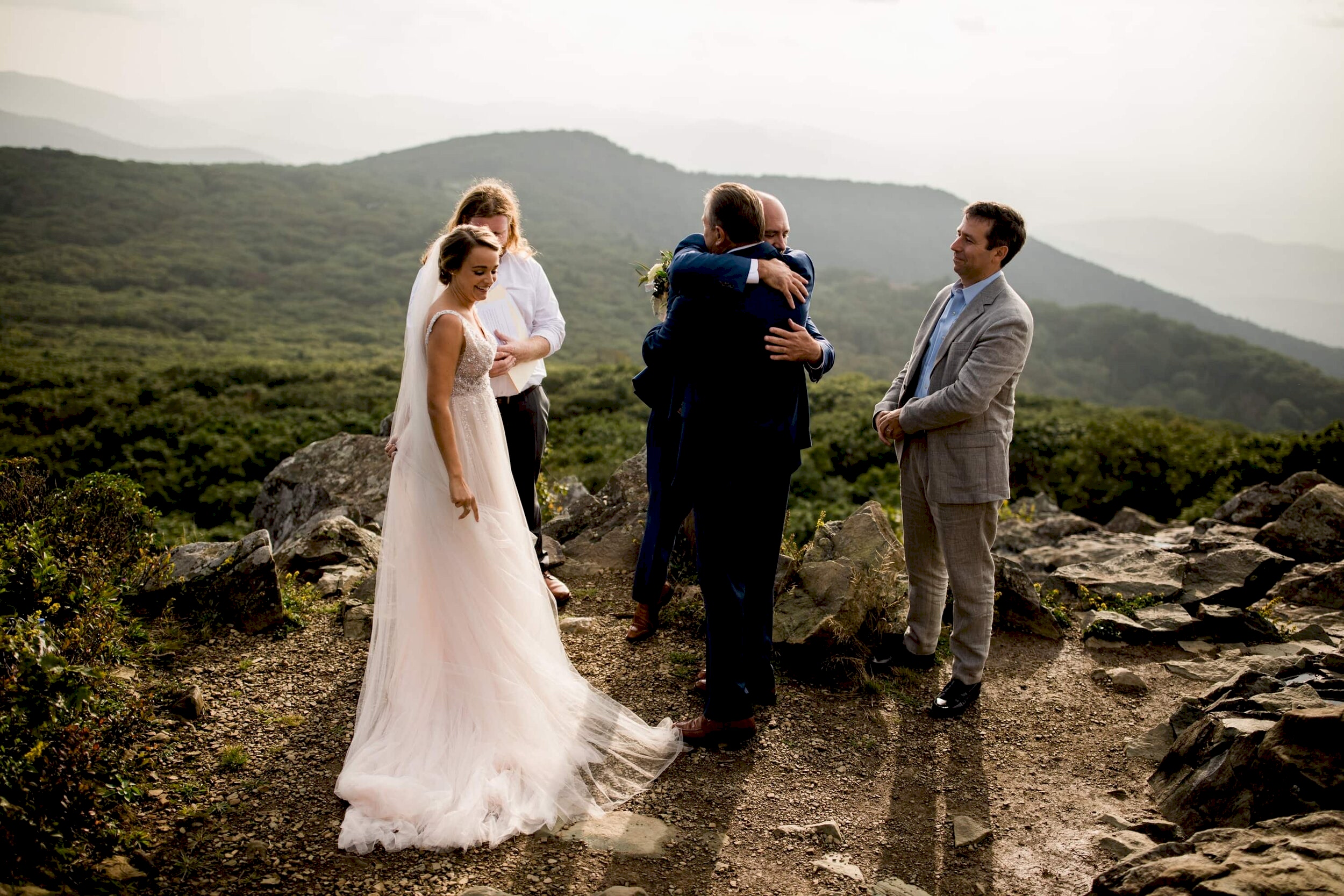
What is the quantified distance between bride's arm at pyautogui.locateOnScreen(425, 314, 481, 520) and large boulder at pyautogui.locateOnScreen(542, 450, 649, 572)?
9.55ft

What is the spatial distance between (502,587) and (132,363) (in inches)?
1184

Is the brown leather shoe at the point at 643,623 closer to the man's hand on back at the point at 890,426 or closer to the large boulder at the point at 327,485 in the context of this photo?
the man's hand on back at the point at 890,426

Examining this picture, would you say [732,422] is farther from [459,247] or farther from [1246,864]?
[1246,864]

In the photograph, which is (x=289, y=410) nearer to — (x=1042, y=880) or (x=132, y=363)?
(x=132, y=363)

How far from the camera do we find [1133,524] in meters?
9.21

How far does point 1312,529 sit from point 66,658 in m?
8.91

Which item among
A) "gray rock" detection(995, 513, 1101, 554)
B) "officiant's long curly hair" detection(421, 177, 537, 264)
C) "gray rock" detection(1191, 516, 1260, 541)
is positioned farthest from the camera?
"gray rock" detection(995, 513, 1101, 554)

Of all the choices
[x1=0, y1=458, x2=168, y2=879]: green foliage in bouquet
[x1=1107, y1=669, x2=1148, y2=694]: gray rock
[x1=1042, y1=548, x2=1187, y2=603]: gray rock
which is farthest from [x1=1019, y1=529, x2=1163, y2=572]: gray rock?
[x1=0, y1=458, x2=168, y2=879]: green foliage in bouquet

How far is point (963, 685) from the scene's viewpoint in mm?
4484

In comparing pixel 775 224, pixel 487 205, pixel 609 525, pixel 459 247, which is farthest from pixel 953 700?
pixel 487 205

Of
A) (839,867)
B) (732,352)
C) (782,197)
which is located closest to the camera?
(839,867)

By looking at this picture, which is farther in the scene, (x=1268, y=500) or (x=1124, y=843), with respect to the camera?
(x=1268, y=500)

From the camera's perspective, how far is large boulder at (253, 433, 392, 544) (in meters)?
7.55

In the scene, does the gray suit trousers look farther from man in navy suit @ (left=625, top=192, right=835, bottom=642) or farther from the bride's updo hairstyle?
the bride's updo hairstyle
